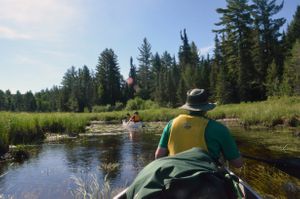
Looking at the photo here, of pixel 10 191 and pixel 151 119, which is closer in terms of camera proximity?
pixel 10 191

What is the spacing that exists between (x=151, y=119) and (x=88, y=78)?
7533 centimetres

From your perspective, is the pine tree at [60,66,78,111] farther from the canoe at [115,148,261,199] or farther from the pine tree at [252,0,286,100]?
the canoe at [115,148,261,199]

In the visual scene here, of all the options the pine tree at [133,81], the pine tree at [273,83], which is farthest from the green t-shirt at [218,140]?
the pine tree at [133,81]

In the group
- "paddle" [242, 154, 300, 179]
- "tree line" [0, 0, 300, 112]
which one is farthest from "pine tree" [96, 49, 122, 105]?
"paddle" [242, 154, 300, 179]

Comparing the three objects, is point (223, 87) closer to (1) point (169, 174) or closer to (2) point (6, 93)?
(1) point (169, 174)

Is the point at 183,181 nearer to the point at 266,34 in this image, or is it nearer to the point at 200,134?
the point at 200,134

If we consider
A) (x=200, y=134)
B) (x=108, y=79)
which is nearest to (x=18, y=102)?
(x=108, y=79)

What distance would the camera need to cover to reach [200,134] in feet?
13.2

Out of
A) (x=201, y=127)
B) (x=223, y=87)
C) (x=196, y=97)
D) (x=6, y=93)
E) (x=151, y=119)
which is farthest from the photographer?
(x=6, y=93)

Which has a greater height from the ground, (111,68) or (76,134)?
(111,68)

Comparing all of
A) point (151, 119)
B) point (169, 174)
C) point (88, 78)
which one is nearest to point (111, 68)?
point (88, 78)

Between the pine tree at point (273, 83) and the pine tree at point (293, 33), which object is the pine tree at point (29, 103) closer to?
the pine tree at point (293, 33)

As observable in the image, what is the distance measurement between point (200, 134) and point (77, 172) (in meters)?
7.83

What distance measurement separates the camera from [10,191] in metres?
Answer: 8.86
